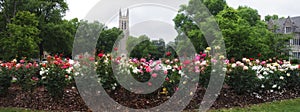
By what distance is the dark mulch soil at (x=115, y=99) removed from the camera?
6.73m

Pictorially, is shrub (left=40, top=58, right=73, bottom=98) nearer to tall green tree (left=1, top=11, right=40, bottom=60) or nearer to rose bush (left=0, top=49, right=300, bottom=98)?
rose bush (left=0, top=49, right=300, bottom=98)

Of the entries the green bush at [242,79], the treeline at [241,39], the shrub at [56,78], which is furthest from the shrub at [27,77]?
the treeline at [241,39]

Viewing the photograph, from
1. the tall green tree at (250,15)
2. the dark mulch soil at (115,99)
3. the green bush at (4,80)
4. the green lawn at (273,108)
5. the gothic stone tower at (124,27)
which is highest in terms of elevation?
the tall green tree at (250,15)

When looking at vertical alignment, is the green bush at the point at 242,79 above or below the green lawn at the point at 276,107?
above

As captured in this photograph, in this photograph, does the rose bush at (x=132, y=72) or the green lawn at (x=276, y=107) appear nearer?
the green lawn at (x=276, y=107)

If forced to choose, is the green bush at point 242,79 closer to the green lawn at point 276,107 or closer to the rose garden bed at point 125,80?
the rose garden bed at point 125,80

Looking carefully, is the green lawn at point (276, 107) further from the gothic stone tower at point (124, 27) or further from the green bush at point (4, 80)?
the green bush at point (4, 80)

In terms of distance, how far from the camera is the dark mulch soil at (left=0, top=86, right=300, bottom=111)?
6727mm

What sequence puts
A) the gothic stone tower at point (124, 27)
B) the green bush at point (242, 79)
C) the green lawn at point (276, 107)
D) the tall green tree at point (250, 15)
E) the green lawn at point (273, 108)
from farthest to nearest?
1. the tall green tree at point (250, 15)
2. the green bush at point (242, 79)
3. the gothic stone tower at point (124, 27)
4. the green lawn at point (276, 107)
5. the green lawn at point (273, 108)

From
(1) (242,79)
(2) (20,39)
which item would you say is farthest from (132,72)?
(2) (20,39)

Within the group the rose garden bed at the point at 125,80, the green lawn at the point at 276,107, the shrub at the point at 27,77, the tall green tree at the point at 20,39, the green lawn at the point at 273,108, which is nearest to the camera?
the green lawn at the point at 273,108

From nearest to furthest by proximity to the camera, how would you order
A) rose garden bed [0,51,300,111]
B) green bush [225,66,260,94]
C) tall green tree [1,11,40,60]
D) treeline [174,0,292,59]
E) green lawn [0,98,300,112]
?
green lawn [0,98,300,112] < rose garden bed [0,51,300,111] < green bush [225,66,260,94] < tall green tree [1,11,40,60] < treeline [174,0,292,59]

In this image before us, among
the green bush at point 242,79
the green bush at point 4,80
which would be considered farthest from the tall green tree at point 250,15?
the green bush at point 4,80

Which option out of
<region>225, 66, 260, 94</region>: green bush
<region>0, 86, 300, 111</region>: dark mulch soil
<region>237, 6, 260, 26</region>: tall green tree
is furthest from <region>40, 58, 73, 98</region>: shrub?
<region>237, 6, 260, 26</region>: tall green tree
